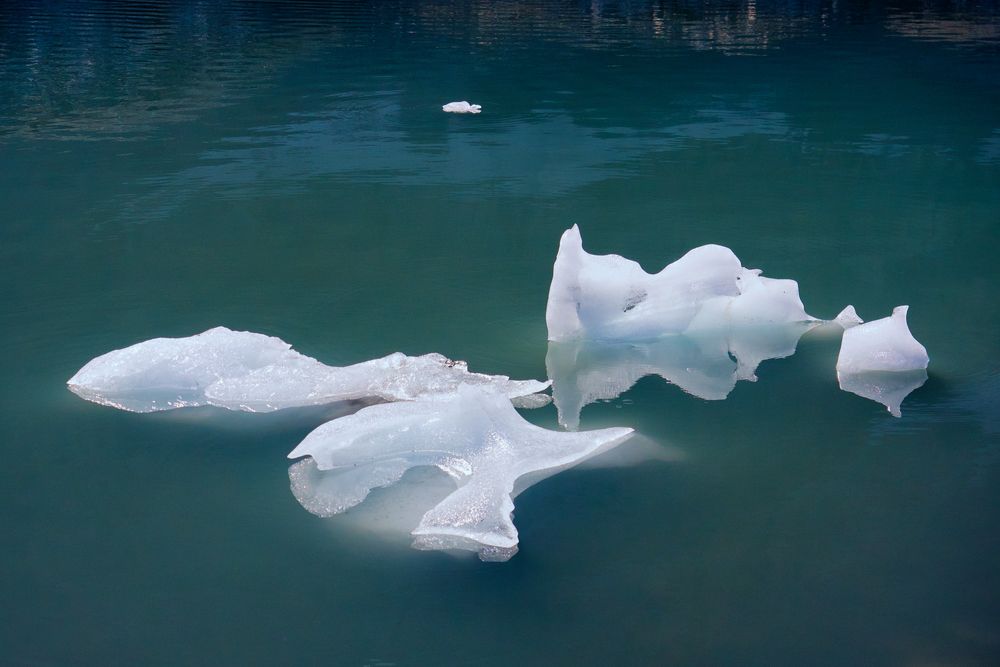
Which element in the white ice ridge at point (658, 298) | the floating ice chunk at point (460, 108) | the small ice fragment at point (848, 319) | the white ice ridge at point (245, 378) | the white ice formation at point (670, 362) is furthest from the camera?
the floating ice chunk at point (460, 108)

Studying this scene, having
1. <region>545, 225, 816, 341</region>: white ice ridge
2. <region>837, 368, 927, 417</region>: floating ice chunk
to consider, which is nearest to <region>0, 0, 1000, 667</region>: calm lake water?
<region>837, 368, 927, 417</region>: floating ice chunk

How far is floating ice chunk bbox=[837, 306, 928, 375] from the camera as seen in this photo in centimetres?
519

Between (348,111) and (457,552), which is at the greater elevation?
(348,111)

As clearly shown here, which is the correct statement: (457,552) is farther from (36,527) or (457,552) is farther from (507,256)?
(507,256)

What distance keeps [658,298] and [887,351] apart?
3.98ft

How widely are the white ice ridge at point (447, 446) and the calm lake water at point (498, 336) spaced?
0.44 feet

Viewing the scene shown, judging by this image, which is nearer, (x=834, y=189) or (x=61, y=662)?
(x=61, y=662)

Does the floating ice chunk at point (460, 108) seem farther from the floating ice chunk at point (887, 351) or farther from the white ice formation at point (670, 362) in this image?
the floating ice chunk at point (887, 351)

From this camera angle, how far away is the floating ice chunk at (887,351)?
5191 millimetres

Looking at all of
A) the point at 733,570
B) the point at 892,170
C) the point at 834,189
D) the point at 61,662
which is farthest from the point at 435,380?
the point at 892,170

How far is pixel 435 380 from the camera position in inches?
195

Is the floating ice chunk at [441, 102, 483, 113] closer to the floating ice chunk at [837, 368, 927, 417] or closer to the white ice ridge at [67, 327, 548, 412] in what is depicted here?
the white ice ridge at [67, 327, 548, 412]

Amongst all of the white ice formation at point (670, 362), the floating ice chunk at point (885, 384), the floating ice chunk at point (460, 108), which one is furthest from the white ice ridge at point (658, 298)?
the floating ice chunk at point (460, 108)

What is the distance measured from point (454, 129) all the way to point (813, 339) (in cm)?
591
